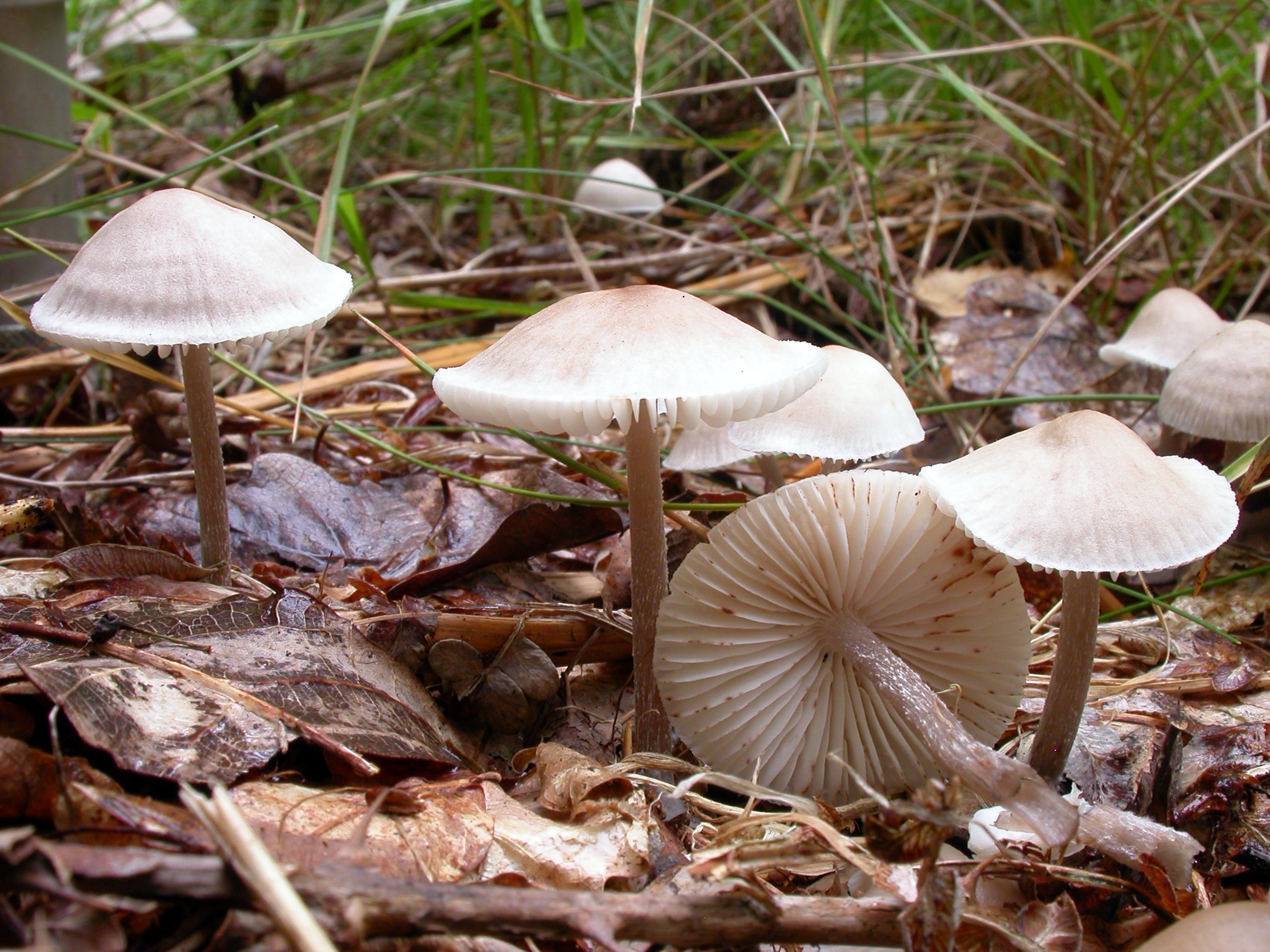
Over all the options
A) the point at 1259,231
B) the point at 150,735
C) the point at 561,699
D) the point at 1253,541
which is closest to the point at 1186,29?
the point at 1259,231

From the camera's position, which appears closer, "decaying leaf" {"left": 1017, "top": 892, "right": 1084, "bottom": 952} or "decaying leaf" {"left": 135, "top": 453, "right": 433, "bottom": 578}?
"decaying leaf" {"left": 1017, "top": 892, "right": 1084, "bottom": 952}

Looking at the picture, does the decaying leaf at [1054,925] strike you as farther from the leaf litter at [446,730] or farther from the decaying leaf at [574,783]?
the decaying leaf at [574,783]

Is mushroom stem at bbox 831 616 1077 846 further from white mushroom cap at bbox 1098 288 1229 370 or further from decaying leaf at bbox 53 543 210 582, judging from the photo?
white mushroom cap at bbox 1098 288 1229 370

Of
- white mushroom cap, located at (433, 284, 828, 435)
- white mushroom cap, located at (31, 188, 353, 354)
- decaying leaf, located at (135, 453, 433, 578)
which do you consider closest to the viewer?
white mushroom cap, located at (433, 284, 828, 435)

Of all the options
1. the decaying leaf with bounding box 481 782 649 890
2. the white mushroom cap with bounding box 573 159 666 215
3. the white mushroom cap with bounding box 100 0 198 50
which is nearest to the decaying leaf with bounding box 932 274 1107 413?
the white mushroom cap with bounding box 573 159 666 215

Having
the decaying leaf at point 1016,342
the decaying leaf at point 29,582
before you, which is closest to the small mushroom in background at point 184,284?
the decaying leaf at point 29,582

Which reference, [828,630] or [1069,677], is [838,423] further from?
[1069,677]

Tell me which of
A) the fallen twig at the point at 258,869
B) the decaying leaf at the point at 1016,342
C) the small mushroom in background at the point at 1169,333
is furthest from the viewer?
the decaying leaf at the point at 1016,342
